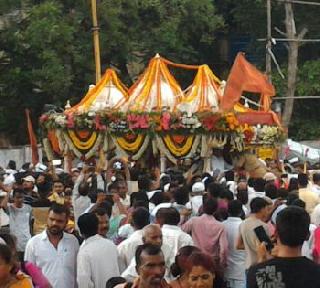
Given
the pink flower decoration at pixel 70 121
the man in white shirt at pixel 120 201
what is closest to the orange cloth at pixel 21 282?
the man in white shirt at pixel 120 201

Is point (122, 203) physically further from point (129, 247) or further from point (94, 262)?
point (94, 262)

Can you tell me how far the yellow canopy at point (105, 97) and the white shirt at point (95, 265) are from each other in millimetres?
15004

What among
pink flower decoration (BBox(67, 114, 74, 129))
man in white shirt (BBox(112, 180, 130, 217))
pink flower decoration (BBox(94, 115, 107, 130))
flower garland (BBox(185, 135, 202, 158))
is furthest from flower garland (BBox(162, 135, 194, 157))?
man in white shirt (BBox(112, 180, 130, 217))

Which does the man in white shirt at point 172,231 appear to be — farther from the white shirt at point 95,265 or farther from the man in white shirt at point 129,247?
the white shirt at point 95,265

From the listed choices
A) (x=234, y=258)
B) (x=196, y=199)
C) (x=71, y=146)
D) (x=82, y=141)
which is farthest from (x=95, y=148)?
(x=234, y=258)

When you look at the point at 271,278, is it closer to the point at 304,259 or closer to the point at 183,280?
the point at 304,259

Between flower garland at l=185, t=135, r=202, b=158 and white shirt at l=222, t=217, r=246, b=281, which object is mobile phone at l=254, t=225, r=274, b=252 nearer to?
white shirt at l=222, t=217, r=246, b=281

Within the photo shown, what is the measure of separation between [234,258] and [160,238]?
2816mm

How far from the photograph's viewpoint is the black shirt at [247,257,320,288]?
656 centimetres

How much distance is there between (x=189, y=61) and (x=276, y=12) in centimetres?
421

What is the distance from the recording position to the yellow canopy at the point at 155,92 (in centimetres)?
2467

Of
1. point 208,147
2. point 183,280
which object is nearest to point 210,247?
point 183,280

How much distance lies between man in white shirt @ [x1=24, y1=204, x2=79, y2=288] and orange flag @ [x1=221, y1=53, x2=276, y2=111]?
13620mm

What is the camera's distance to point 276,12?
4400 centimetres
